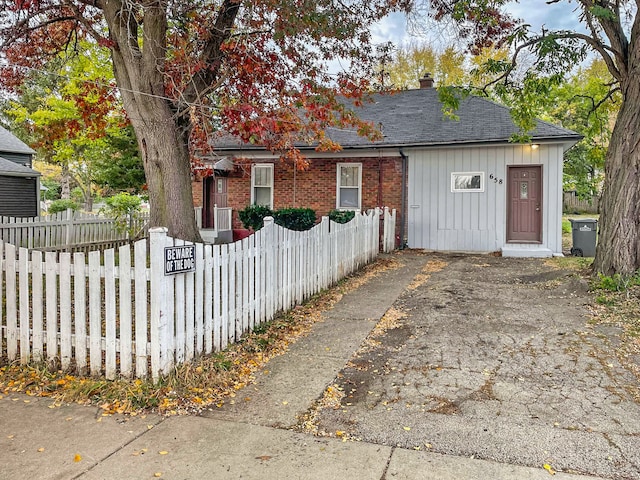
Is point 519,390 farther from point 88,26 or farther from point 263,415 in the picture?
point 88,26

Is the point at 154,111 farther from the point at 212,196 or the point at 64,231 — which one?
the point at 212,196

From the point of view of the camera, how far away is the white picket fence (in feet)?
12.6

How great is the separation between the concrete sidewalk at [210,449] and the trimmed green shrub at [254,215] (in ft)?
37.1

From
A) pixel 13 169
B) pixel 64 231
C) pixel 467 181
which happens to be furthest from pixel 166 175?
pixel 13 169

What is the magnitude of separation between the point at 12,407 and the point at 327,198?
1230 cm

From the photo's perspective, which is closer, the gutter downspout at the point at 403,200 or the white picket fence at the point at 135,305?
the white picket fence at the point at 135,305

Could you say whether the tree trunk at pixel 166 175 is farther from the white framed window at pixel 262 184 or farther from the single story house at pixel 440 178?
the white framed window at pixel 262 184

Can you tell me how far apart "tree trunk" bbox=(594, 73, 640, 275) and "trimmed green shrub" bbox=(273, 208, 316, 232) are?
792cm

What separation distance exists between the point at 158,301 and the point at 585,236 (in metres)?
11.8

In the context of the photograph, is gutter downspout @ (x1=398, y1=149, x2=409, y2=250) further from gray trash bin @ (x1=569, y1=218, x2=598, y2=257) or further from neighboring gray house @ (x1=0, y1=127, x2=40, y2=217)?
neighboring gray house @ (x1=0, y1=127, x2=40, y2=217)

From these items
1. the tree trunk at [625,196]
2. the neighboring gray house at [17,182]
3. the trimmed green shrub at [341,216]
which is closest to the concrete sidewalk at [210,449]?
the tree trunk at [625,196]

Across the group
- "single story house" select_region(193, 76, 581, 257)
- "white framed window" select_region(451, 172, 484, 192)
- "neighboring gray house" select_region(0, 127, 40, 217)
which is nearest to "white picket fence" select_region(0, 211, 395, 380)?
"single story house" select_region(193, 76, 581, 257)

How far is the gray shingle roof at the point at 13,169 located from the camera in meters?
14.6

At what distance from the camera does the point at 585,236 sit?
12.4 m
